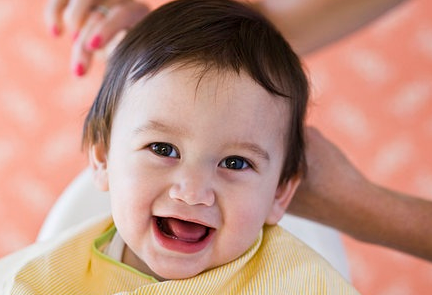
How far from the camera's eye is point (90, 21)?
3.60 feet

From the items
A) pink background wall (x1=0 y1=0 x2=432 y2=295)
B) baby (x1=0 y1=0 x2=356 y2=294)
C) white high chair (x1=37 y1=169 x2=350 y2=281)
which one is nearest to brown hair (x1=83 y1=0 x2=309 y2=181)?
baby (x1=0 y1=0 x2=356 y2=294)

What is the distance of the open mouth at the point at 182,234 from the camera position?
2.58 feet

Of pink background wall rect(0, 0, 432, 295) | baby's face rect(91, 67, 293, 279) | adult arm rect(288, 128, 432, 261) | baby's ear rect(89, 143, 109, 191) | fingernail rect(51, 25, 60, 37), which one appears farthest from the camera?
pink background wall rect(0, 0, 432, 295)

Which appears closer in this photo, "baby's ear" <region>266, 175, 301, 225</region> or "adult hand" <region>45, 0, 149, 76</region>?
"baby's ear" <region>266, 175, 301, 225</region>

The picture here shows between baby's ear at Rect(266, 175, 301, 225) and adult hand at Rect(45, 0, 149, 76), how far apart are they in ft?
1.20

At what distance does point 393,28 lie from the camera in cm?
234

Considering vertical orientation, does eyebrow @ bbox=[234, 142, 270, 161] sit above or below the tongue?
above

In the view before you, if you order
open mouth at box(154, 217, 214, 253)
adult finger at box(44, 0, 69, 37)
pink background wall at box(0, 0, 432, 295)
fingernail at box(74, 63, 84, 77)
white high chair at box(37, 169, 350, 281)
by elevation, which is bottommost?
pink background wall at box(0, 0, 432, 295)

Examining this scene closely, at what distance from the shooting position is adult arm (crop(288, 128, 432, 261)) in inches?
41.1

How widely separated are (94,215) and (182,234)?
38 centimetres

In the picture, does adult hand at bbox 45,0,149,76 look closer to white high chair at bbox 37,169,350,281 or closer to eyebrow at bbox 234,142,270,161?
white high chair at bbox 37,169,350,281

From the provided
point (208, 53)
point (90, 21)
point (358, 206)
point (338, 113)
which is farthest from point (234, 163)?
point (338, 113)

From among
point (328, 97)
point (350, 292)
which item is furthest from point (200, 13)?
point (328, 97)

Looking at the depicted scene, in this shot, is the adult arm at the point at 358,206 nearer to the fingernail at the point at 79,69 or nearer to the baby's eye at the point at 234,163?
the baby's eye at the point at 234,163
